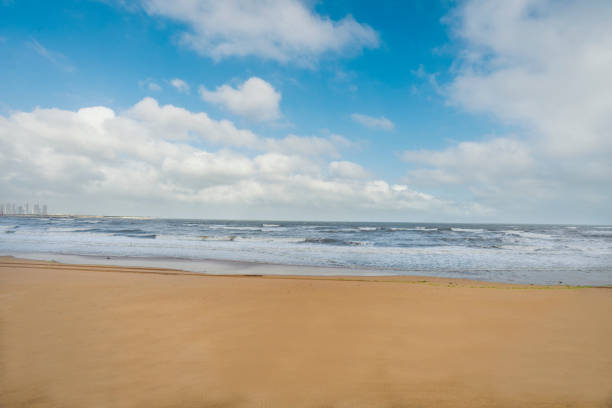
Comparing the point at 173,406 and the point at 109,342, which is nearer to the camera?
the point at 173,406

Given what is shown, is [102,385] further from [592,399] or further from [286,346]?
[592,399]

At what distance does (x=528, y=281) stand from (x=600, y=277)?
3742mm

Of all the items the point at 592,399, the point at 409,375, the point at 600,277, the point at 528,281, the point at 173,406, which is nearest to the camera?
the point at 173,406

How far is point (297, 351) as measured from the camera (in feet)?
11.6

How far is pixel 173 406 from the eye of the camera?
2529mm

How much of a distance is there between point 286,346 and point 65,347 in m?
2.56

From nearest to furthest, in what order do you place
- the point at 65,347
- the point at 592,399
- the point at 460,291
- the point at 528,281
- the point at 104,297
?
the point at 592,399 < the point at 65,347 < the point at 104,297 < the point at 460,291 < the point at 528,281

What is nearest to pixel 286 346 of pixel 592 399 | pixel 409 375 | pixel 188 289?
pixel 409 375

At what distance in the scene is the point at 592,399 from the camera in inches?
106

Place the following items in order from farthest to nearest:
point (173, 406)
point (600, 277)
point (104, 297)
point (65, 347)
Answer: point (600, 277)
point (104, 297)
point (65, 347)
point (173, 406)

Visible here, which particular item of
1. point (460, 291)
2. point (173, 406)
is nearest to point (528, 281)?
point (460, 291)

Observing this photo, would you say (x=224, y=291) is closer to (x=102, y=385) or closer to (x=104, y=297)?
(x=104, y=297)

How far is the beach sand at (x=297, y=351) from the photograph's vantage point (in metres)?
2.70

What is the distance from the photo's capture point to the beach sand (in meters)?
2.70
